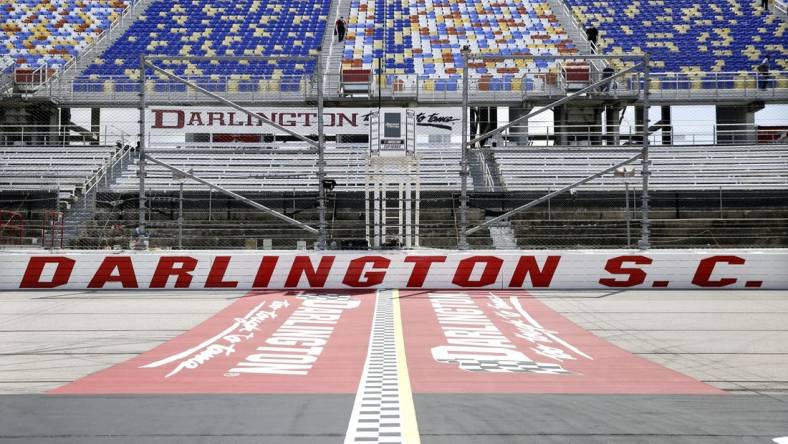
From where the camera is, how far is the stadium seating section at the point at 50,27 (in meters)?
27.1

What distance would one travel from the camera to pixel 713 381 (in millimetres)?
4527

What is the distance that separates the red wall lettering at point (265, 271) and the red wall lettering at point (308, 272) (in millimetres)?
275

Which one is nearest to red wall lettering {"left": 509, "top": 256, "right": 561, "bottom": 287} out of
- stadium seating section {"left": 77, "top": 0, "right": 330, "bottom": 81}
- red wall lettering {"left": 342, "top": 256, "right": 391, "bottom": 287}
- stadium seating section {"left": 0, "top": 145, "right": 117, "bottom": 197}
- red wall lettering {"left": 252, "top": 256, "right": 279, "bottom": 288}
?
red wall lettering {"left": 342, "top": 256, "right": 391, "bottom": 287}

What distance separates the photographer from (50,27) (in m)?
29.4

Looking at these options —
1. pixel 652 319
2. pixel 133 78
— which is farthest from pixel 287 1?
pixel 652 319

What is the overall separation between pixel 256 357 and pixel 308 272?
179 inches

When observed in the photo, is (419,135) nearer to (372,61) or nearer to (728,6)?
(372,61)

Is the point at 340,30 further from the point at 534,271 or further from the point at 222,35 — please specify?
the point at 534,271

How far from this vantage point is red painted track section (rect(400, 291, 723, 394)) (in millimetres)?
4348

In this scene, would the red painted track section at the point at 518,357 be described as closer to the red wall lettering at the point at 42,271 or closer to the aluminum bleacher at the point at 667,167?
the red wall lettering at the point at 42,271

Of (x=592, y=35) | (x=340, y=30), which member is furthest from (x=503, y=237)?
(x=340, y=30)

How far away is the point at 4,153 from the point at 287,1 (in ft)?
56.7

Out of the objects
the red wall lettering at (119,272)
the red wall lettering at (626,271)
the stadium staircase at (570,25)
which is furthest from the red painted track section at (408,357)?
the stadium staircase at (570,25)

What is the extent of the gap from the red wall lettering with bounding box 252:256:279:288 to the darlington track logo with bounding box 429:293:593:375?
2.75 metres
